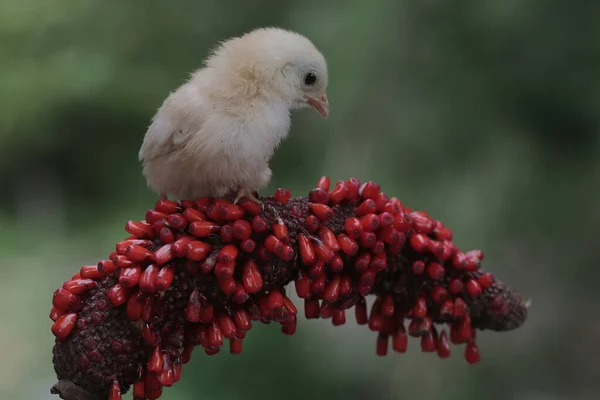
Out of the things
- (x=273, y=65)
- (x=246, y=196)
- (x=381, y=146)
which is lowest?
(x=246, y=196)

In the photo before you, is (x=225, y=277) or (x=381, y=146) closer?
(x=225, y=277)

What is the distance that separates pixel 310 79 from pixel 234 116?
10 centimetres

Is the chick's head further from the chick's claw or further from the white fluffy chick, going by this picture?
the chick's claw

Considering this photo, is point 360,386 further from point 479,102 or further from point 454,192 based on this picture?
point 479,102

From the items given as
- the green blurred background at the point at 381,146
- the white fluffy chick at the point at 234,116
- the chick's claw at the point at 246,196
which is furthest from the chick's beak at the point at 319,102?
the green blurred background at the point at 381,146

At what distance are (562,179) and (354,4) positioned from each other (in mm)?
610

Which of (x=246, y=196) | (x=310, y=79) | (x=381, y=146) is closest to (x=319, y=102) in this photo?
(x=310, y=79)

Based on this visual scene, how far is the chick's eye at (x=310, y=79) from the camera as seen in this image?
669mm

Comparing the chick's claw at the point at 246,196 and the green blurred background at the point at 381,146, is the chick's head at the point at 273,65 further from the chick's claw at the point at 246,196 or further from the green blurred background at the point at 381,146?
the green blurred background at the point at 381,146

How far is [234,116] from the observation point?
Result: 630mm

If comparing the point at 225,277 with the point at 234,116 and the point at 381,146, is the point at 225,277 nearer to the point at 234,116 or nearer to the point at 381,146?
the point at 234,116

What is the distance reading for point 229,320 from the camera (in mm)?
647

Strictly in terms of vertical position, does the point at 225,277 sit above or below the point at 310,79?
below

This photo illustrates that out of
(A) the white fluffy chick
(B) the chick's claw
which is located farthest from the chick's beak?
(B) the chick's claw
